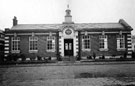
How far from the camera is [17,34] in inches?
1005

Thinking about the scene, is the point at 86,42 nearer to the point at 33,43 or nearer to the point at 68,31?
the point at 68,31

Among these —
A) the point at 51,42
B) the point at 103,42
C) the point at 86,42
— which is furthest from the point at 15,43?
the point at 103,42

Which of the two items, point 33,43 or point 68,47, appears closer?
point 33,43

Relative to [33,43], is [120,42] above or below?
above

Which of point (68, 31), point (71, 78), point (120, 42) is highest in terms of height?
point (68, 31)

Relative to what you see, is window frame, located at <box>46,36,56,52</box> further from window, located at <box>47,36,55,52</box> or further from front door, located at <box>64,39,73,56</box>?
front door, located at <box>64,39,73,56</box>

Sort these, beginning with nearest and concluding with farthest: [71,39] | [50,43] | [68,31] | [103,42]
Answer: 1. [68,31]
2. [103,42]
3. [50,43]
4. [71,39]

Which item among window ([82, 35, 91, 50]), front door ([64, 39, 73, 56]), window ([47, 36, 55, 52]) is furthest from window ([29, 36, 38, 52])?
window ([82, 35, 91, 50])

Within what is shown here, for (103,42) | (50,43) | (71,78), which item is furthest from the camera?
(50,43)

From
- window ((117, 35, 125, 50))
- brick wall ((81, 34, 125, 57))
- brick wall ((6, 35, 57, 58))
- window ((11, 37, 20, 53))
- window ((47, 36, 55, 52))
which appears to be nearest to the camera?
brick wall ((81, 34, 125, 57))

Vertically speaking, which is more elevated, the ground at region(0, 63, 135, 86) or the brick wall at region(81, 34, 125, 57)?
the brick wall at region(81, 34, 125, 57)

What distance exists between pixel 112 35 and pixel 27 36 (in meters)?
15.0

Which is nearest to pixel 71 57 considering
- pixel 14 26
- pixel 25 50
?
pixel 25 50

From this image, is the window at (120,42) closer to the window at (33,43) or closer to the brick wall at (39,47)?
the brick wall at (39,47)
